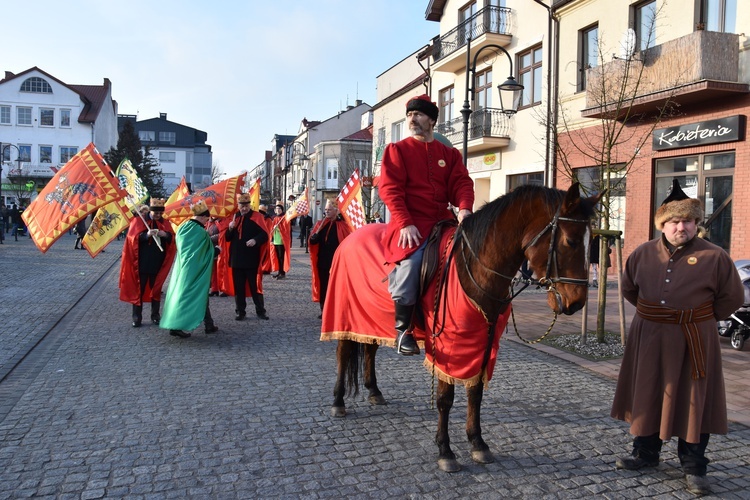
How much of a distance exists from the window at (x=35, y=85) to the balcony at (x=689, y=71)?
180ft

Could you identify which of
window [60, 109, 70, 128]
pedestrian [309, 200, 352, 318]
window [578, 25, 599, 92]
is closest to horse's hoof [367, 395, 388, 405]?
pedestrian [309, 200, 352, 318]

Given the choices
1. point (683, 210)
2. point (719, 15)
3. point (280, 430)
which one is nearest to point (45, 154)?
point (719, 15)

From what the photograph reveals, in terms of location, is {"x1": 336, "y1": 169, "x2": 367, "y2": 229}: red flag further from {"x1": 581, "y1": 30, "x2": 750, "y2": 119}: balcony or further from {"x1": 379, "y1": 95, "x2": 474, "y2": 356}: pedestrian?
{"x1": 379, "y1": 95, "x2": 474, "y2": 356}: pedestrian

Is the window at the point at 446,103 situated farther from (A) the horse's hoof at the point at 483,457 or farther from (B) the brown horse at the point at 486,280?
(A) the horse's hoof at the point at 483,457

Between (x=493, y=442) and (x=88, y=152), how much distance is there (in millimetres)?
7422

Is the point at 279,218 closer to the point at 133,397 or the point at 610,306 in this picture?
the point at 610,306

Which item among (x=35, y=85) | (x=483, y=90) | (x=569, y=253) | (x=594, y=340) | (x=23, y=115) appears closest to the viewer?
(x=569, y=253)

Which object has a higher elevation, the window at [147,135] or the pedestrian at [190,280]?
the window at [147,135]

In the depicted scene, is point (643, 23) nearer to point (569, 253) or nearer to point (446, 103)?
point (446, 103)

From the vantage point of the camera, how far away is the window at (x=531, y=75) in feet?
62.1

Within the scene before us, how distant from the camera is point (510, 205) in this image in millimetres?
3875

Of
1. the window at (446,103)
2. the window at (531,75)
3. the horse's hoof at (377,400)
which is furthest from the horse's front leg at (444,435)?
the window at (446,103)

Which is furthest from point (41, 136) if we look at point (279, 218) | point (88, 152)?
point (88, 152)

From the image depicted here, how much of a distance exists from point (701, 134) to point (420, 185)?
446 inches
